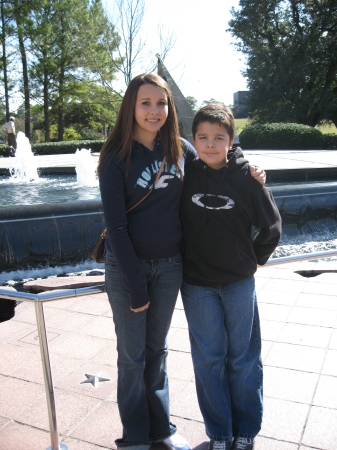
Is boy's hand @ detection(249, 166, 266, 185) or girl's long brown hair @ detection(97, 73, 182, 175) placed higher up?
girl's long brown hair @ detection(97, 73, 182, 175)

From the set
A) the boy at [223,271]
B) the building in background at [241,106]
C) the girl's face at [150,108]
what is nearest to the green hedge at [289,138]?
the building in background at [241,106]

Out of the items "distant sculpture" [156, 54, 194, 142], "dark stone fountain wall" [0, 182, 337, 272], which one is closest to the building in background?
"distant sculpture" [156, 54, 194, 142]

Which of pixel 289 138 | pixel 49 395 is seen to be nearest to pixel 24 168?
pixel 289 138

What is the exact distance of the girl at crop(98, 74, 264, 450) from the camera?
1889mm

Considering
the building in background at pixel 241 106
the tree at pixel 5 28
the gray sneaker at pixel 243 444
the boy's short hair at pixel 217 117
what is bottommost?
the gray sneaker at pixel 243 444

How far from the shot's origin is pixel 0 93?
33.7 metres

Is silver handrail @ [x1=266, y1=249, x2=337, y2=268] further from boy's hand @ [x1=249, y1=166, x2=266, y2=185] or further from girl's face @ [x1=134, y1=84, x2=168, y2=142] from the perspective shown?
girl's face @ [x1=134, y1=84, x2=168, y2=142]

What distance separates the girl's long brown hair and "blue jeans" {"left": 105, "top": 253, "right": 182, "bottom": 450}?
1.40ft

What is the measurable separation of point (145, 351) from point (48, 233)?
4.28 m

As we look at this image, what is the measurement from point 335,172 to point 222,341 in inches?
341

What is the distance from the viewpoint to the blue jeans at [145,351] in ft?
6.53

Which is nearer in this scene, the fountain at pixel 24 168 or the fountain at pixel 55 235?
the fountain at pixel 55 235

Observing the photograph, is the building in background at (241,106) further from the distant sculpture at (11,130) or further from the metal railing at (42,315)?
the metal railing at (42,315)

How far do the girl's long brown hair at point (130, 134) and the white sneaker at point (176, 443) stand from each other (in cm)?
126
